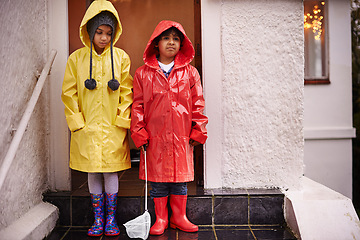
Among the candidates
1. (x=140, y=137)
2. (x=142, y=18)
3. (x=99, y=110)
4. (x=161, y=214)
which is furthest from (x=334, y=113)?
(x=99, y=110)

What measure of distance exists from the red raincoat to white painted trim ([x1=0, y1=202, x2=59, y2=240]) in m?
0.87

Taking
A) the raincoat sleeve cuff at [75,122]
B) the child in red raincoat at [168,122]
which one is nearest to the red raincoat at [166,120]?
the child in red raincoat at [168,122]

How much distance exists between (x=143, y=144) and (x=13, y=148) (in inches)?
37.2

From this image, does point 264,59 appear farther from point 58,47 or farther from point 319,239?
point 58,47

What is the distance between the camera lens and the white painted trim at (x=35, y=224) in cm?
222

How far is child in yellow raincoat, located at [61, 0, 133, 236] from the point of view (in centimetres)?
258

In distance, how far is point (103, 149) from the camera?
2.58 m

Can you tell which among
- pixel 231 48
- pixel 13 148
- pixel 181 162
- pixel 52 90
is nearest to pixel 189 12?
pixel 231 48

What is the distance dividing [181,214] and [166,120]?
2.66 ft

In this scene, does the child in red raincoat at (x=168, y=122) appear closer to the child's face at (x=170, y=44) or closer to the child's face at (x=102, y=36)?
the child's face at (x=170, y=44)

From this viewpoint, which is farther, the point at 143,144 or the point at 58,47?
the point at 58,47

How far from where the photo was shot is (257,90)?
9.80 feet

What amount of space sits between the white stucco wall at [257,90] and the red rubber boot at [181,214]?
1.49 ft

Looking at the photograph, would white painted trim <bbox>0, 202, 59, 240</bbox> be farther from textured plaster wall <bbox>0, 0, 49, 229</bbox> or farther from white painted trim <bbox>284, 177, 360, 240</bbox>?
white painted trim <bbox>284, 177, 360, 240</bbox>
